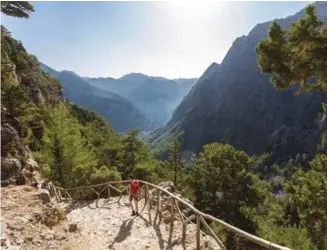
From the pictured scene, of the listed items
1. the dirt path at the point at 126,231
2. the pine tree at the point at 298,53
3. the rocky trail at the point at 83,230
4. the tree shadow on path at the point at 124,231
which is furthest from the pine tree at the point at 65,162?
the pine tree at the point at 298,53

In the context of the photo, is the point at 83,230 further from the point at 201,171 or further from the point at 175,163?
the point at 175,163

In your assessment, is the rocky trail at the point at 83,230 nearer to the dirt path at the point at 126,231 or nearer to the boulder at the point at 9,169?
the dirt path at the point at 126,231

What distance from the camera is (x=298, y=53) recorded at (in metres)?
14.6

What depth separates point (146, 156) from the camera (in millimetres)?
53000

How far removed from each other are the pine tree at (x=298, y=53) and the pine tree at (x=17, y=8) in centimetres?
1013

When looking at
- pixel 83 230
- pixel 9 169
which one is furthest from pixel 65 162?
pixel 83 230

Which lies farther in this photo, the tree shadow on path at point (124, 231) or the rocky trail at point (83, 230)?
the tree shadow on path at point (124, 231)

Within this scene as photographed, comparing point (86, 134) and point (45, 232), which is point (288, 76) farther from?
point (86, 134)

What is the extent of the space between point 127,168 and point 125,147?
3106 millimetres

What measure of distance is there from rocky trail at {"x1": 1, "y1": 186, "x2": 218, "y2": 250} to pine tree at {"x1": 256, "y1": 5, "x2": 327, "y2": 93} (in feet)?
24.5

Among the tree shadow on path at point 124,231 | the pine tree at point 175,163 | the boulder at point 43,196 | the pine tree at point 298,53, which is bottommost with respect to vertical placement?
the pine tree at point 175,163

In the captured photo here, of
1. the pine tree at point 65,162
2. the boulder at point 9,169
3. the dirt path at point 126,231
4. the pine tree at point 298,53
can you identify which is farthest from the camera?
the pine tree at point 65,162

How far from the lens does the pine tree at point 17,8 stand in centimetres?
1546

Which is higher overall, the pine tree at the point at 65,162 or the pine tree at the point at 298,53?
the pine tree at the point at 298,53
